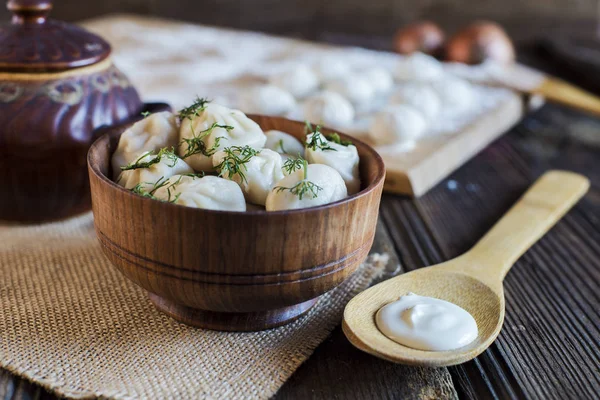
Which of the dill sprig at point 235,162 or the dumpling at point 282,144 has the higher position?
the dill sprig at point 235,162

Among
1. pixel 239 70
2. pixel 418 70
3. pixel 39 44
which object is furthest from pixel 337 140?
pixel 239 70

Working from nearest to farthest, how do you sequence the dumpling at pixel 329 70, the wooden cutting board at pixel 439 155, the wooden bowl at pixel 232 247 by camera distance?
the wooden bowl at pixel 232 247 < the wooden cutting board at pixel 439 155 < the dumpling at pixel 329 70

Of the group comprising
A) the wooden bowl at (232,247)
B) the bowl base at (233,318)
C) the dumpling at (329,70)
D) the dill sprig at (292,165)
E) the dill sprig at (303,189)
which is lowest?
the dumpling at (329,70)

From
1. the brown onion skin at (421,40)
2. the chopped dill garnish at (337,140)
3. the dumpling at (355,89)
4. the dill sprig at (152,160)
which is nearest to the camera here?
the dill sprig at (152,160)

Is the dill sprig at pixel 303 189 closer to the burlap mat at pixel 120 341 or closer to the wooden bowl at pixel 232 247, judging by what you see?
the wooden bowl at pixel 232 247

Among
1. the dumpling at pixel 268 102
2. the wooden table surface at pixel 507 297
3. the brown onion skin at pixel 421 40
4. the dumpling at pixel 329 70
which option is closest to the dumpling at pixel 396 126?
the wooden table surface at pixel 507 297

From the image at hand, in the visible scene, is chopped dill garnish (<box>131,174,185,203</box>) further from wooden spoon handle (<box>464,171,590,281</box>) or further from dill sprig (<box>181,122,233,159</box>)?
wooden spoon handle (<box>464,171,590,281</box>)
